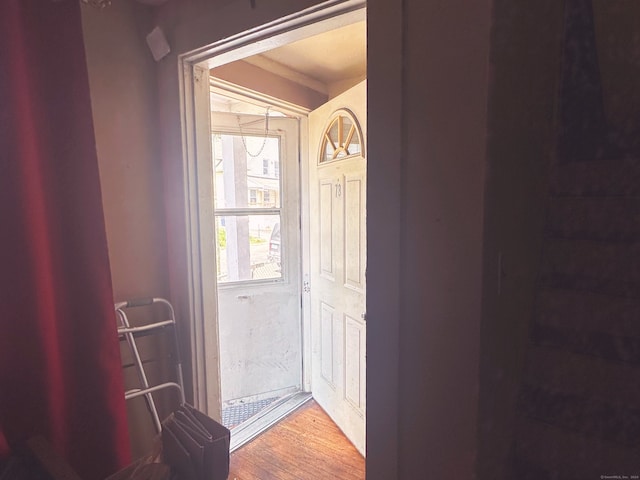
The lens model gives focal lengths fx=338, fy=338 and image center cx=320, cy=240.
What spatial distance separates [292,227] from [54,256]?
1.42 m

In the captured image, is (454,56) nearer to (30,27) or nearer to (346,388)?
(30,27)

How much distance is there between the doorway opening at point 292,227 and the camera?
1806 millimetres

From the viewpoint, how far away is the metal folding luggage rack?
1273 mm

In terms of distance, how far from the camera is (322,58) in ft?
6.31

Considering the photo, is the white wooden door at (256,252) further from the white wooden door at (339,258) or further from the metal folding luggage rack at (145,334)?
the metal folding luggage rack at (145,334)

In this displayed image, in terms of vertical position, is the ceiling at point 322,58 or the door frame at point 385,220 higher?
the ceiling at point 322,58

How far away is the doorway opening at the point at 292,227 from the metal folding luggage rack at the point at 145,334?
0.47 m

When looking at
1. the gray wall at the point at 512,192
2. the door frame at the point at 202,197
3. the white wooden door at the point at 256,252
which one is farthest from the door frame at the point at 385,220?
the white wooden door at the point at 256,252

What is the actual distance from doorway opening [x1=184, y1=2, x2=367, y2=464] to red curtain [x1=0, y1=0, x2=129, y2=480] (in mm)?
720

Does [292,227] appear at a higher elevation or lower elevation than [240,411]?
higher

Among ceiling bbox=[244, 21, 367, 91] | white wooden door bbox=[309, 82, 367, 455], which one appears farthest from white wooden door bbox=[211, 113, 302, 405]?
ceiling bbox=[244, 21, 367, 91]

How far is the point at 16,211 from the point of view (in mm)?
966

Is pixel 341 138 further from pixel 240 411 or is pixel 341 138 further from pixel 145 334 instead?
pixel 240 411

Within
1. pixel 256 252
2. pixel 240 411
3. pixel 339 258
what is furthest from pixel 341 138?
pixel 240 411
